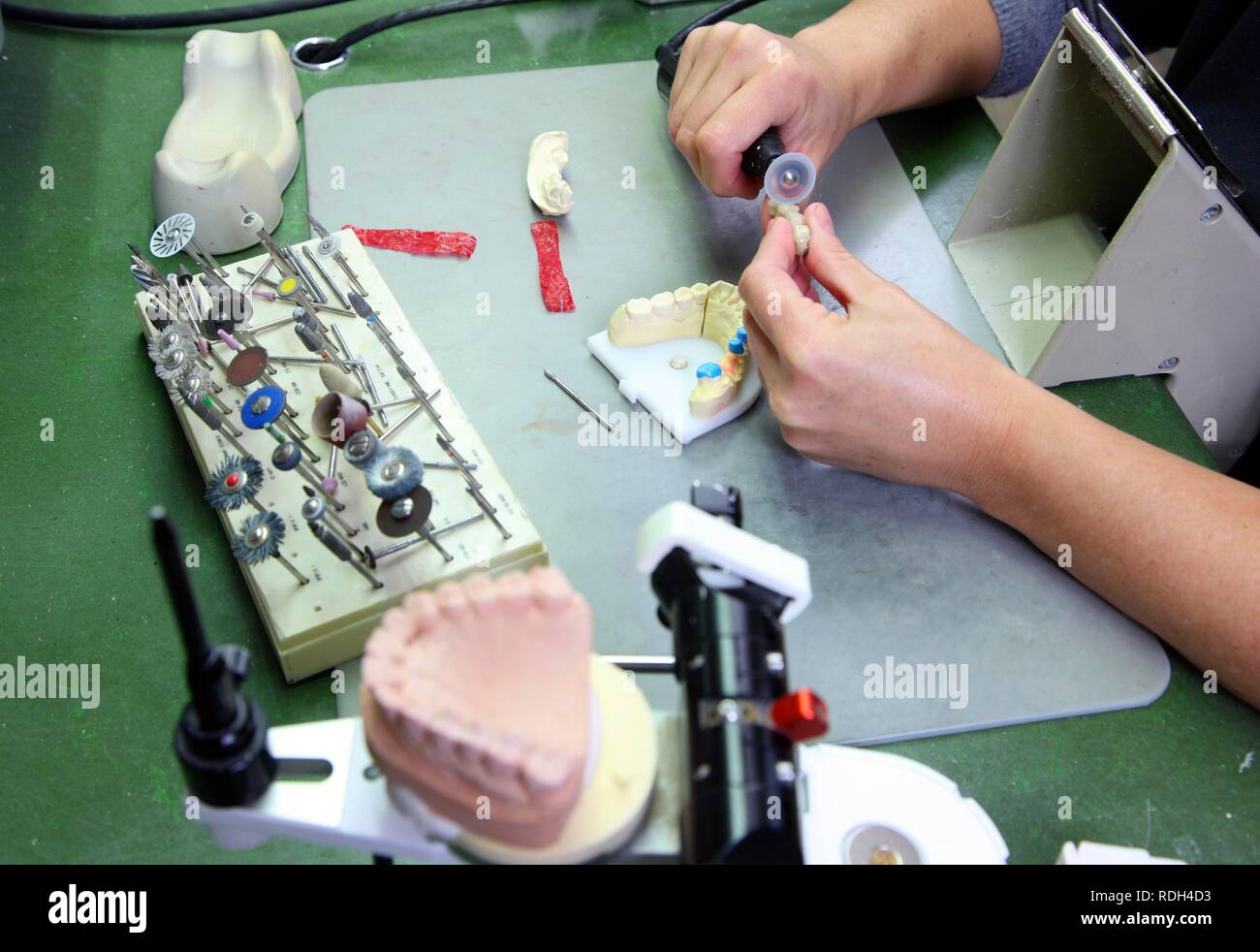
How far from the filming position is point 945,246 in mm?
1366

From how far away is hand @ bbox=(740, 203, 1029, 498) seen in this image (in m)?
1.09

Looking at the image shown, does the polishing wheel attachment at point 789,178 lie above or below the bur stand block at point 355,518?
above

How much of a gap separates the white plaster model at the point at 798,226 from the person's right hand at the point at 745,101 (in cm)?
12

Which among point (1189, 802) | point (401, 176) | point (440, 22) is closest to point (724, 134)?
point (401, 176)

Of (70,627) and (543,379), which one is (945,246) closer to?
(543,379)

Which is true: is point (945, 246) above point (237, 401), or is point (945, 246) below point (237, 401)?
→ above

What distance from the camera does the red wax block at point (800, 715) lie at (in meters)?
0.63

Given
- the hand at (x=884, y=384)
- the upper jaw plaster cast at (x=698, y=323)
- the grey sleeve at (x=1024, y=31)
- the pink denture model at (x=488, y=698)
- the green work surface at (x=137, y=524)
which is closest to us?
the pink denture model at (x=488, y=698)

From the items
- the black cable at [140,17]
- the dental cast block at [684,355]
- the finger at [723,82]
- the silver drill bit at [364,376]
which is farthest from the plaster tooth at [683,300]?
the black cable at [140,17]

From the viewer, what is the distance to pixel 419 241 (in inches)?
52.6

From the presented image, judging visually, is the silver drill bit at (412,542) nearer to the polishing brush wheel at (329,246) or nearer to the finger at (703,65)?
the polishing brush wheel at (329,246)

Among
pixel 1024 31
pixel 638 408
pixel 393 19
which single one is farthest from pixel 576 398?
pixel 1024 31

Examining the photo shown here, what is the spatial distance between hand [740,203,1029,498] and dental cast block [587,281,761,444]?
0.08m
